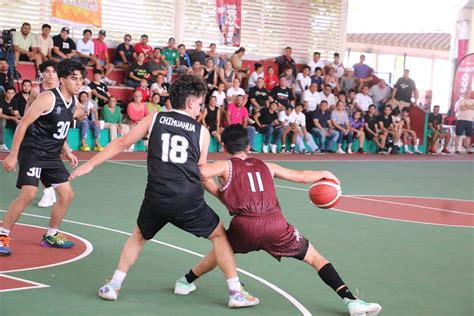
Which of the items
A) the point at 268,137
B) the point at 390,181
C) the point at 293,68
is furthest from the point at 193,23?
the point at 390,181

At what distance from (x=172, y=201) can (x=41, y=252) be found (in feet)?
6.95

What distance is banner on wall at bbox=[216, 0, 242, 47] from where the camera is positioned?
78.3ft

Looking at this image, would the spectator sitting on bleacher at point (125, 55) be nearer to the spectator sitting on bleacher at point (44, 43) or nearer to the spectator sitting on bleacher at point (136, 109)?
the spectator sitting on bleacher at point (136, 109)

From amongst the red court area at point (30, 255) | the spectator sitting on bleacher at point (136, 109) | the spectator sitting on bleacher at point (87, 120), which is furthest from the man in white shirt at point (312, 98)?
the red court area at point (30, 255)

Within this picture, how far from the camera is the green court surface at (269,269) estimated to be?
5.50m

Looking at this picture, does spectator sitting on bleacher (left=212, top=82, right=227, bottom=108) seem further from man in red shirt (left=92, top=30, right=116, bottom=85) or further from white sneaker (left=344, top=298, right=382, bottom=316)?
white sneaker (left=344, top=298, right=382, bottom=316)

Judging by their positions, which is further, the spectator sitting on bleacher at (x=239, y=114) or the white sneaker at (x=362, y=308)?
the spectator sitting on bleacher at (x=239, y=114)

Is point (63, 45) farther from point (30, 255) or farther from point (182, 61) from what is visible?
point (30, 255)

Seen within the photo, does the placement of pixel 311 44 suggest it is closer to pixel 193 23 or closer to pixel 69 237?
pixel 193 23

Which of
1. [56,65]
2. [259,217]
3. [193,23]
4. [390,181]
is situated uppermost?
[193,23]

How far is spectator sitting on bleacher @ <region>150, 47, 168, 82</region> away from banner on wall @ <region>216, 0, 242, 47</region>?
4.74 m

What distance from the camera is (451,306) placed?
19.1 ft

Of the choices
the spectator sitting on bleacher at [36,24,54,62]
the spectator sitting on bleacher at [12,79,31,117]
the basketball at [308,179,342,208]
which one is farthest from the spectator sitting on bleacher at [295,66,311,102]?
the basketball at [308,179,342,208]

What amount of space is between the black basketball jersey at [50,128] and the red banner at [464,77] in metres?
21.9
